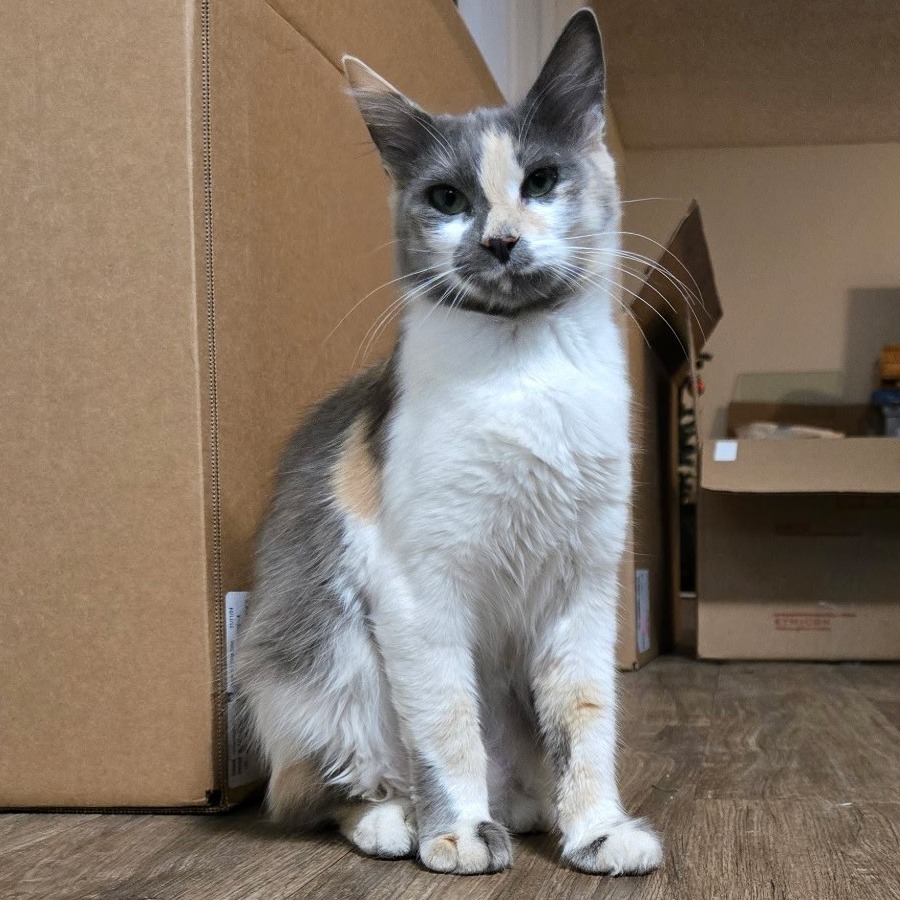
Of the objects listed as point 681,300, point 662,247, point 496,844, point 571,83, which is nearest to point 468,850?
point 496,844

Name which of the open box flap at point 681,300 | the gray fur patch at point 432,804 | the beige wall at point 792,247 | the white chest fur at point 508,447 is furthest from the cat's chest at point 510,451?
the beige wall at point 792,247

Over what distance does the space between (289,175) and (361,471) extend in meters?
0.48

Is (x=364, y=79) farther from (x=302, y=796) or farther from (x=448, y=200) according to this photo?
(x=302, y=796)

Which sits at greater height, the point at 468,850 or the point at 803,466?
the point at 803,466

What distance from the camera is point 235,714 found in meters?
1.16

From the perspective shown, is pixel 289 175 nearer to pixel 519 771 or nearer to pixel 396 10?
pixel 396 10

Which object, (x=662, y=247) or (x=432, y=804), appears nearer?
(x=432, y=804)

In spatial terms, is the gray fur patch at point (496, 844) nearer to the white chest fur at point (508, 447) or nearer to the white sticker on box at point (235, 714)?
the white chest fur at point (508, 447)

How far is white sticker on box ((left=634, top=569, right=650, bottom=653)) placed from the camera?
2211 millimetres

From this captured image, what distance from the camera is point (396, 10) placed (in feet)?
5.54

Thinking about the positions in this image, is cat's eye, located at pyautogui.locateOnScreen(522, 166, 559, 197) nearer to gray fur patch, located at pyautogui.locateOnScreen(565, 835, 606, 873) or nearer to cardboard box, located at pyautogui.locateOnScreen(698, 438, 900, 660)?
gray fur patch, located at pyautogui.locateOnScreen(565, 835, 606, 873)

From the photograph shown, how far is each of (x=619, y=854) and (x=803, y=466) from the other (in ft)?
4.55

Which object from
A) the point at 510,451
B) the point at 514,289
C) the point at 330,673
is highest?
the point at 514,289

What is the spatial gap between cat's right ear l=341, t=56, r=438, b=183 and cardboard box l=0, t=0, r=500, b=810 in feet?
0.66
